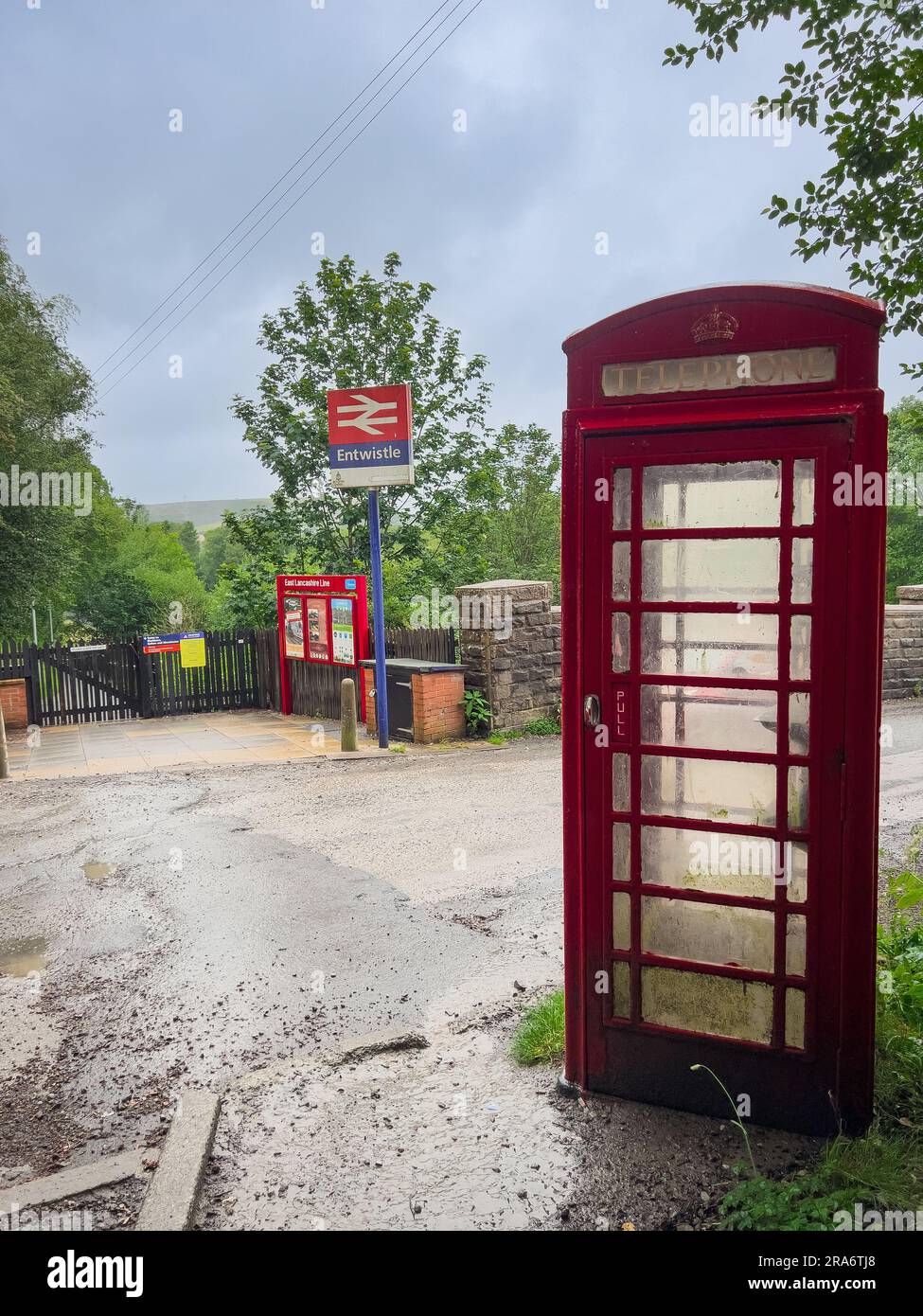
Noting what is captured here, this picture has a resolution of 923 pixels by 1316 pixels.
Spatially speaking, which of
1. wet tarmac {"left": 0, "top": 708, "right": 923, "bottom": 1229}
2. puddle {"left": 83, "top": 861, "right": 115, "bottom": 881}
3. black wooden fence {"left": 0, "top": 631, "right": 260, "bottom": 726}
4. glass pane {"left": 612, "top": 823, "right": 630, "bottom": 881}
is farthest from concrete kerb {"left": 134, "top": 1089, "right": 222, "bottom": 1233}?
black wooden fence {"left": 0, "top": 631, "right": 260, "bottom": 726}

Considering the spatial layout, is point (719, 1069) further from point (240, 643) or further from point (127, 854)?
point (240, 643)

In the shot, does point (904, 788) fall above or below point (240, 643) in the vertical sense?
below

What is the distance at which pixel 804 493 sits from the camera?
3.32m

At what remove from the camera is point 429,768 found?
11273 mm

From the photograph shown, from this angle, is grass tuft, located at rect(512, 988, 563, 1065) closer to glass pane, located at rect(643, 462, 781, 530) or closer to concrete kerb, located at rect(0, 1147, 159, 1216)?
concrete kerb, located at rect(0, 1147, 159, 1216)

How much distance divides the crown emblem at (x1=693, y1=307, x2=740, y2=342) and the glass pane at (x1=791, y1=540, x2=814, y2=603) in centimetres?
76

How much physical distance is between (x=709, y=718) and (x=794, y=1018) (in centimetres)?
112

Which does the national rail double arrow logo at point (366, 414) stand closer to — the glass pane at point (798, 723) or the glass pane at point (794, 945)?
the glass pane at point (798, 723)

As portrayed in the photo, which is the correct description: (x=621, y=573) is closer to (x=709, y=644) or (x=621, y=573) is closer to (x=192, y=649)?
(x=709, y=644)

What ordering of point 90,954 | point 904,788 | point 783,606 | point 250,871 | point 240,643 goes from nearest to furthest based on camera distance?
point 783,606, point 90,954, point 250,871, point 904,788, point 240,643

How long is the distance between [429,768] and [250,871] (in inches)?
163

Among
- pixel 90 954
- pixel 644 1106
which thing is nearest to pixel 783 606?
pixel 644 1106

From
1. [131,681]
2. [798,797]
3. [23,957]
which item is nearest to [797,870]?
[798,797]

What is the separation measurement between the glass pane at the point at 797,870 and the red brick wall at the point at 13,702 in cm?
1520
